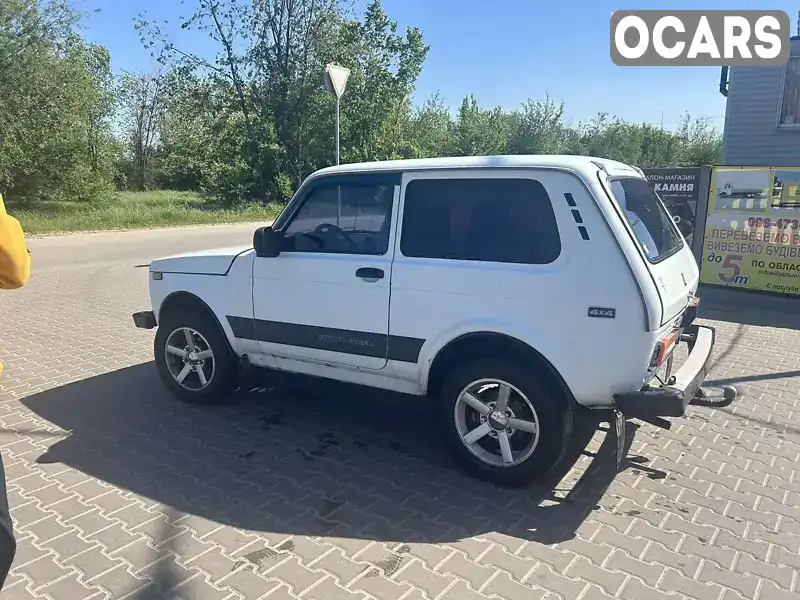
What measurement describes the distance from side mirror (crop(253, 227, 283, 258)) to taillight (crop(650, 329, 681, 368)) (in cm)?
255

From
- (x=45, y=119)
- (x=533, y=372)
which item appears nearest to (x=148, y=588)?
(x=533, y=372)

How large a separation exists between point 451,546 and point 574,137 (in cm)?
4454

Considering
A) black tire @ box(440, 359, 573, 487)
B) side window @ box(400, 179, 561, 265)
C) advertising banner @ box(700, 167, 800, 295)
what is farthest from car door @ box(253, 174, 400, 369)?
advertising banner @ box(700, 167, 800, 295)

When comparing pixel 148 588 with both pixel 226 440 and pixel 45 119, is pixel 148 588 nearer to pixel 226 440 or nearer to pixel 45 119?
pixel 226 440

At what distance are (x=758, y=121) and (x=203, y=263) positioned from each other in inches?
581

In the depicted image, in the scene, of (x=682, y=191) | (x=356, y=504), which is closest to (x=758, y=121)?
(x=682, y=191)

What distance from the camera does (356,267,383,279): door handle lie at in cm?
412

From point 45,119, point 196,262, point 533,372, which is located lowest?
point 533,372

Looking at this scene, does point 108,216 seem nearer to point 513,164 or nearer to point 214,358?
point 214,358

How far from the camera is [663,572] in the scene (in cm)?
303

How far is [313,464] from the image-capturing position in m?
4.16

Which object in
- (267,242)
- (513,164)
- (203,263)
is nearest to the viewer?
(513,164)

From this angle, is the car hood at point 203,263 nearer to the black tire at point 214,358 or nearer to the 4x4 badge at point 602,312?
the black tire at point 214,358

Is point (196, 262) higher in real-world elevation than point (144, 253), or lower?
higher
